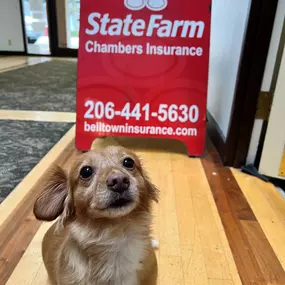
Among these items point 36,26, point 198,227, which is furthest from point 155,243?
point 36,26

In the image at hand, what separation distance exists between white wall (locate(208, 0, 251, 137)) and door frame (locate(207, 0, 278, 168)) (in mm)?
77

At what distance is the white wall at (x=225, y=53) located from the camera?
1869mm

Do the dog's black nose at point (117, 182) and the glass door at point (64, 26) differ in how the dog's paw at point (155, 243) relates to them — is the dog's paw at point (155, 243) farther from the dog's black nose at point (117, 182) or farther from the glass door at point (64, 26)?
the glass door at point (64, 26)

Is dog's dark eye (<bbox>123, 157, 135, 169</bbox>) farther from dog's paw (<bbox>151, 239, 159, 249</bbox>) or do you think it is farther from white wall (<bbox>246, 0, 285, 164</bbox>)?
white wall (<bbox>246, 0, 285, 164</bbox>)

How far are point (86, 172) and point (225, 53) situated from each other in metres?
1.65

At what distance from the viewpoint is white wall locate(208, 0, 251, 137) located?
187cm

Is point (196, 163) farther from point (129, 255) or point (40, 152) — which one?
point (129, 255)

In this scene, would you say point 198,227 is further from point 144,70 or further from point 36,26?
point 36,26

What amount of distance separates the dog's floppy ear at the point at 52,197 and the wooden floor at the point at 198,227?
1.12ft

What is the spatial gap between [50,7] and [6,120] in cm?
517

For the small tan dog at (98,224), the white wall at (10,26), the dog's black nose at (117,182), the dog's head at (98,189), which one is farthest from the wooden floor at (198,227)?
the white wall at (10,26)

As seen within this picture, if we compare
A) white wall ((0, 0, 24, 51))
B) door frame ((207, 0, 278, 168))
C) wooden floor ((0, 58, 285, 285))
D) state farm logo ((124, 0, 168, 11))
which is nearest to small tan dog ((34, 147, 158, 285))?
wooden floor ((0, 58, 285, 285))

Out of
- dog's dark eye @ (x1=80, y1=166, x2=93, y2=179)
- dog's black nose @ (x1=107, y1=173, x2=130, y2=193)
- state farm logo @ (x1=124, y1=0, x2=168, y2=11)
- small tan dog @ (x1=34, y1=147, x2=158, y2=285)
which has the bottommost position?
small tan dog @ (x1=34, y1=147, x2=158, y2=285)

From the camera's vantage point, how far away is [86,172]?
88cm
